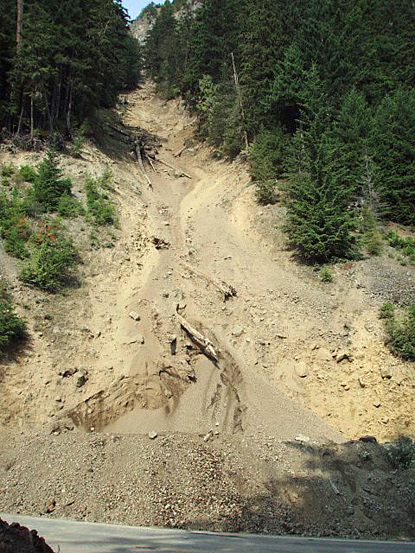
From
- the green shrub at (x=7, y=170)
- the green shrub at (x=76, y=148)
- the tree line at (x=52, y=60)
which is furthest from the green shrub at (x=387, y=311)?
the tree line at (x=52, y=60)

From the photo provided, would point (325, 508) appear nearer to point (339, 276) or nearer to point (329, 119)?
point (339, 276)

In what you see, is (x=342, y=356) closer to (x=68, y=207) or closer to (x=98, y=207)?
(x=98, y=207)

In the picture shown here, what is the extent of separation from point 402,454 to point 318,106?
18076 millimetres

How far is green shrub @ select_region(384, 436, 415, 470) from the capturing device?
788 cm

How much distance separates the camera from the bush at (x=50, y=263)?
1236 centimetres

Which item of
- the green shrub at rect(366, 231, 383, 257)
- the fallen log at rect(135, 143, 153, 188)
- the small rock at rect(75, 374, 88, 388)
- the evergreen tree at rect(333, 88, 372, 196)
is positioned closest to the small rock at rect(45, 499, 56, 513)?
the small rock at rect(75, 374, 88, 388)

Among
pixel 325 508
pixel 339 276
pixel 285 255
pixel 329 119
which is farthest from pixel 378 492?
pixel 329 119

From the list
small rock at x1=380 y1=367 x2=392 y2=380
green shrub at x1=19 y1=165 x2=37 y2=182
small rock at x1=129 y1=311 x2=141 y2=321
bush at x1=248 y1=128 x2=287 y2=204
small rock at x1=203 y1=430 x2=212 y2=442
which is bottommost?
small rock at x1=203 y1=430 x2=212 y2=442

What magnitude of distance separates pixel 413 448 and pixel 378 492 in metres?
1.72

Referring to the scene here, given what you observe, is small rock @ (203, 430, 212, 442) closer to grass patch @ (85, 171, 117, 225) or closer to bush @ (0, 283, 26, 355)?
bush @ (0, 283, 26, 355)

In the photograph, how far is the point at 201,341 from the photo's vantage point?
12.0 m

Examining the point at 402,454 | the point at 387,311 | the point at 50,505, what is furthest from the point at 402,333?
the point at 50,505

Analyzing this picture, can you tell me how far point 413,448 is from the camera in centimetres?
827

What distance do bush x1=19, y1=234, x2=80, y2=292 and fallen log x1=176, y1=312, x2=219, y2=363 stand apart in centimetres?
488
